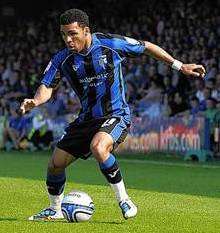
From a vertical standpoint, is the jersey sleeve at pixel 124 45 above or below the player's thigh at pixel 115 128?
above

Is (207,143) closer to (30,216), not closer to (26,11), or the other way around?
(30,216)

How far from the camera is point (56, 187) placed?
9805 mm

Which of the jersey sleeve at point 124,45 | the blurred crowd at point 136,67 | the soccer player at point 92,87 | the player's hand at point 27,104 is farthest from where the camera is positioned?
the blurred crowd at point 136,67

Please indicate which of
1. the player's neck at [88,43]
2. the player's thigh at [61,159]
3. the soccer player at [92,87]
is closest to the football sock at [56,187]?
the soccer player at [92,87]

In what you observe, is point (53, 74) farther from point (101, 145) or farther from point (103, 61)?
point (101, 145)

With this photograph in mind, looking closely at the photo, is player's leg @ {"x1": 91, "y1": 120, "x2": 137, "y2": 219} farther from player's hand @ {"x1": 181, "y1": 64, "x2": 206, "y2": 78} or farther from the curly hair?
the curly hair

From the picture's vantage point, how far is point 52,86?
386 inches

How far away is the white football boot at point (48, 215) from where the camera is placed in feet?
31.9

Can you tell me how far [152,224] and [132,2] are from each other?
24.4 meters

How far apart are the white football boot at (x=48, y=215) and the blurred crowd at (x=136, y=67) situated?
11993 mm

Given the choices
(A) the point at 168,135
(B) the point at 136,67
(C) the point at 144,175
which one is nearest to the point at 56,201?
(C) the point at 144,175

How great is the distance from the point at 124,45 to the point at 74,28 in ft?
2.13

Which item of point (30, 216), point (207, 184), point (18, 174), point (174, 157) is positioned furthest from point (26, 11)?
point (30, 216)

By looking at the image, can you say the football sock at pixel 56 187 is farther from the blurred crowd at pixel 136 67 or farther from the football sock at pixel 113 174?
the blurred crowd at pixel 136 67
